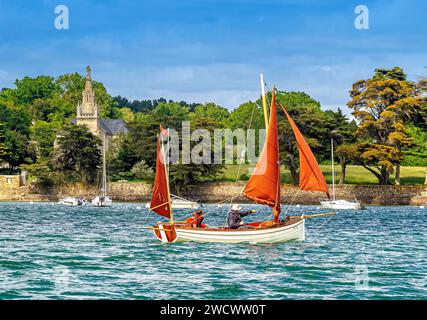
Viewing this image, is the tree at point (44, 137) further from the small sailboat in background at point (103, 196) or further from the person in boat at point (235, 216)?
the person in boat at point (235, 216)

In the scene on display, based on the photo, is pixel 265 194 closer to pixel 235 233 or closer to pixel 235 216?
pixel 235 216

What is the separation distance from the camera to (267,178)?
35.1 m

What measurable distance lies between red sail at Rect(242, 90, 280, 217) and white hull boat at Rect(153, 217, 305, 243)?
1.00m

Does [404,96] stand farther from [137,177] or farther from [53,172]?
[53,172]

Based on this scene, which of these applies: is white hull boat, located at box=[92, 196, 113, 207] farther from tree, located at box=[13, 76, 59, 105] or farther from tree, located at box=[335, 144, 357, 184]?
tree, located at box=[13, 76, 59, 105]

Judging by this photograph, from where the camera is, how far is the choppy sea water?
22984 mm

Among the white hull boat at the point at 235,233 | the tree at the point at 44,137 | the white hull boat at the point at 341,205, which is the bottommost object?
the white hull boat at the point at 341,205

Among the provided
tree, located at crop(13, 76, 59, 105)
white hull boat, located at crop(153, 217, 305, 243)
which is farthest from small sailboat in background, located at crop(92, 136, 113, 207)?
tree, located at crop(13, 76, 59, 105)

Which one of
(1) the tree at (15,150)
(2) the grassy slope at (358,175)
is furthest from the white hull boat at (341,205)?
(1) the tree at (15,150)

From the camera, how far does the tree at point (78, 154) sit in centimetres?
9938

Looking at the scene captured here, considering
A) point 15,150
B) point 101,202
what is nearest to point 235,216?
point 101,202

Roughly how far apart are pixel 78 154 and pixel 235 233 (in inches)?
2703

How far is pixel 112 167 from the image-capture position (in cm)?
10162

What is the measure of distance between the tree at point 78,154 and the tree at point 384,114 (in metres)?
33.4
